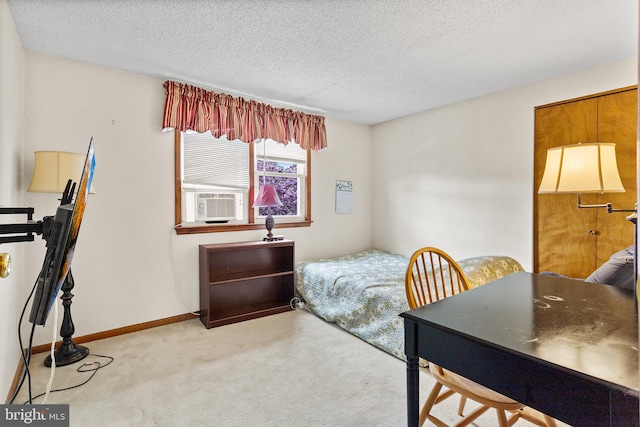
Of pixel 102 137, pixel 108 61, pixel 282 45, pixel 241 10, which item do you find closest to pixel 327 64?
pixel 282 45

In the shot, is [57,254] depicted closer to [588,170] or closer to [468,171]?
A: [588,170]

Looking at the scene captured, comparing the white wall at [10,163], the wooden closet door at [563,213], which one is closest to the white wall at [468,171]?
the wooden closet door at [563,213]

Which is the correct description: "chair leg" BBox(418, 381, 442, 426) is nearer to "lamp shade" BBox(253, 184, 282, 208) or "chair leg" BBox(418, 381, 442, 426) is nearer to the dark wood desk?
the dark wood desk

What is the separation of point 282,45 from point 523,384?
238cm

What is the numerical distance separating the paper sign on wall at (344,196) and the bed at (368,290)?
84cm

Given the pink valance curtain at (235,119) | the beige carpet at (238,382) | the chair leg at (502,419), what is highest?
the pink valance curtain at (235,119)

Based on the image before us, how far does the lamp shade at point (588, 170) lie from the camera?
1.66 metres

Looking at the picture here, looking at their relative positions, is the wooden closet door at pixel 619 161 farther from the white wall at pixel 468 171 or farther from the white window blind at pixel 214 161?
the white window blind at pixel 214 161

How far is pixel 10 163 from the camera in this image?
6.34 ft

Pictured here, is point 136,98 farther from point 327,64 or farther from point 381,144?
point 381,144

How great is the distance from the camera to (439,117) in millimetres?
3812

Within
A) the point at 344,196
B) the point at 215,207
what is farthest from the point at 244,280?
the point at 344,196

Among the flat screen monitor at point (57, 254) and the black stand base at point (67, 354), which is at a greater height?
the flat screen monitor at point (57, 254)

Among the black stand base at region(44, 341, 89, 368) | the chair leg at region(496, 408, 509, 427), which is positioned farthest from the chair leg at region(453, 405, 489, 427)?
the black stand base at region(44, 341, 89, 368)
